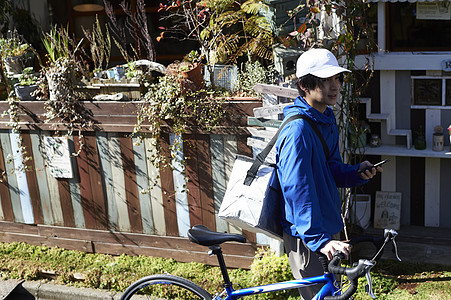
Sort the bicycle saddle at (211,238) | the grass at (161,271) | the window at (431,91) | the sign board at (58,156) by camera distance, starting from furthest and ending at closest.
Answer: the sign board at (58,156), the window at (431,91), the grass at (161,271), the bicycle saddle at (211,238)

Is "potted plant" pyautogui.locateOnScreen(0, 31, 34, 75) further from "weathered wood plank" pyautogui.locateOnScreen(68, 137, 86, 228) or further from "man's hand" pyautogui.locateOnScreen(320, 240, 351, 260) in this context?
"man's hand" pyautogui.locateOnScreen(320, 240, 351, 260)

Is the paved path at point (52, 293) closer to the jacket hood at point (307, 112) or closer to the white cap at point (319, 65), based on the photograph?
the jacket hood at point (307, 112)

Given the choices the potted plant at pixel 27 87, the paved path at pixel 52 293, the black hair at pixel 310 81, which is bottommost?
the paved path at pixel 52 293

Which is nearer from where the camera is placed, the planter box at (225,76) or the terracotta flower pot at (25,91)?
the planter box at (225,76)

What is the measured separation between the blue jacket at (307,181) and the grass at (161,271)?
1728 millimetres

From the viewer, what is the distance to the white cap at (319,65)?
3687 mm

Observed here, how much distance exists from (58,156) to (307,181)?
11.6 ft

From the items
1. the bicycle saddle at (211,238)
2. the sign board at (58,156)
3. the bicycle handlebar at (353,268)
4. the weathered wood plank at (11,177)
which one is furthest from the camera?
the weathered wood plank at (11,177)

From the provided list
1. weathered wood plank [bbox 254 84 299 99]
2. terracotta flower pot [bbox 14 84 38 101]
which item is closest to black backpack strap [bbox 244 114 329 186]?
weathered wood plank [bbox 254 84 299 99]

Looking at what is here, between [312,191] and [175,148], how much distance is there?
2432mm

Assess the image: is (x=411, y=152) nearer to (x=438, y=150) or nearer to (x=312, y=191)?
(x=438, y=150)

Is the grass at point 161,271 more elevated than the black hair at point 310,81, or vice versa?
the black hair at point 310,81

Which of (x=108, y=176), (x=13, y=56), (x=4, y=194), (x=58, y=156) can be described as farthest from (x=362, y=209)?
(x=13, y=56)

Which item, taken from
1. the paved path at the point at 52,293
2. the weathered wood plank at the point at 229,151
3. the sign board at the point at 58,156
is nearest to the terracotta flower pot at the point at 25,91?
the sign board at the point at 58,156
